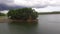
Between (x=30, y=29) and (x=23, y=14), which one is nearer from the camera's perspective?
(x=30, y=29)

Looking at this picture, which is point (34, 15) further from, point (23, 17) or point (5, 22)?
point (5, 22)

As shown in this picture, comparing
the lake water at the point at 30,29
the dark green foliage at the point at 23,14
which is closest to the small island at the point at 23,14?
the dark green foliage at the point at 23,14

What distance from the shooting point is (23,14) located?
37.1 ft

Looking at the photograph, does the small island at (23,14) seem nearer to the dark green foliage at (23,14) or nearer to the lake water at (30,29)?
the dark green foliage at (23,14)

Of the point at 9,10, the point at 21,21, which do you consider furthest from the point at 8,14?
the point at 21,21

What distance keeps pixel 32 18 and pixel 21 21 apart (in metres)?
0.76

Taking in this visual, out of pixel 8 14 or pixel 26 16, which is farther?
pixel 8 14

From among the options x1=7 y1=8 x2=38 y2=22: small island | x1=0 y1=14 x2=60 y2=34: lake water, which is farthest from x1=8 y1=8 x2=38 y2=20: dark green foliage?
x1=0 y1=14 x2=60 y2=34: lake water

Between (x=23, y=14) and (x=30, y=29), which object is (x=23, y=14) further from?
(x=30, y=29)

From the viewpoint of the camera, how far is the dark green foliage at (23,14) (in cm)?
1121

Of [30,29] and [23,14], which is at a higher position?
[23,14]

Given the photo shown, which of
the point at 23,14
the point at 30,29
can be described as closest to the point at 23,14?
the point at 23,14

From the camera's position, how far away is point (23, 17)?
37.2ft

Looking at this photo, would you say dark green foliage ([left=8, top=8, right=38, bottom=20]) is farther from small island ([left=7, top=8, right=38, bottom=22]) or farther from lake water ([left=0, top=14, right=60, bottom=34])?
lake water ([left=0, top=14, right=60, bottom=34])
